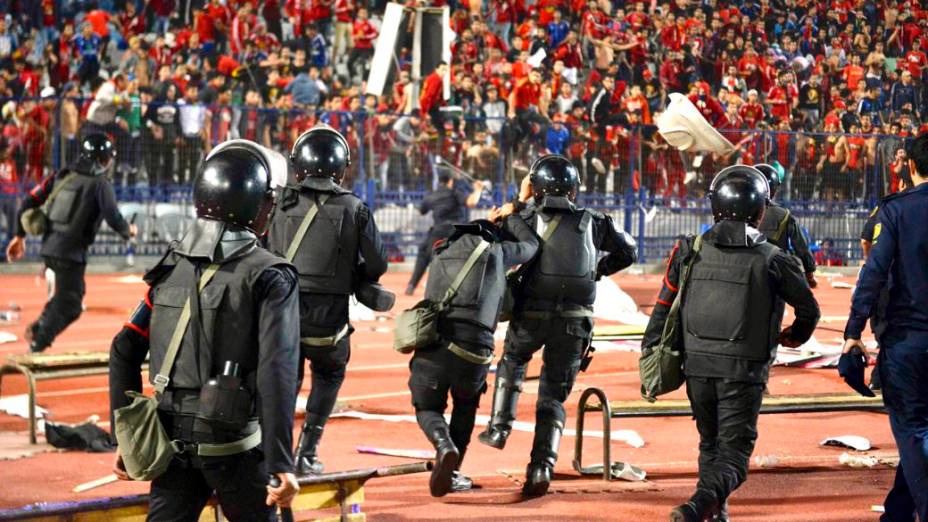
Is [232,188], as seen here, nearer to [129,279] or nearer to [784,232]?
[784,232]

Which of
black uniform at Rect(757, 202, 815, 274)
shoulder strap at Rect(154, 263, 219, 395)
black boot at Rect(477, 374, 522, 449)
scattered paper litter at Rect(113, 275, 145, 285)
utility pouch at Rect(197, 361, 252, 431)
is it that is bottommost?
scattered paper litter at Rect(113, 275, 145, 285)

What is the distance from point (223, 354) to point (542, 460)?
350cm

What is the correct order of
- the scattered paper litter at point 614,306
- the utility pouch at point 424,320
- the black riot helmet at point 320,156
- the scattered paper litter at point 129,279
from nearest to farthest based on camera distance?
1. the utility pouch at point 424,320
2. the black riot helmet at point 320,156
3. the scattered paper litter at point 614,306
4. the scattered paper litter at point 129,279

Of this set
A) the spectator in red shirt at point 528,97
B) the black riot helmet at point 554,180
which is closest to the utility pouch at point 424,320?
Answer: the black riot helmet at point 554,180

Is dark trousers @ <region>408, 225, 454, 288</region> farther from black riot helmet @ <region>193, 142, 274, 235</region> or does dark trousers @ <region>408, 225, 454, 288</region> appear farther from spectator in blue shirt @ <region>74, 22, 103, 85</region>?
black riot helmet @ <region>193, 142, 274, 235</region>

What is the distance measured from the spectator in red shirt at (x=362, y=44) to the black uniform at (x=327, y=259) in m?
17.1

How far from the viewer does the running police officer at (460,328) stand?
6.95 m

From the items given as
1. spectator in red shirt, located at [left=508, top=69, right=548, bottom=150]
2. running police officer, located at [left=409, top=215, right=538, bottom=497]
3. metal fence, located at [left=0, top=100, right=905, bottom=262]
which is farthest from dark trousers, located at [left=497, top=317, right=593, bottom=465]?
spectator in red shirt, located at [left=508, top=69, right=548, bottom=150]

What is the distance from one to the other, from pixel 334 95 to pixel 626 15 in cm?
655

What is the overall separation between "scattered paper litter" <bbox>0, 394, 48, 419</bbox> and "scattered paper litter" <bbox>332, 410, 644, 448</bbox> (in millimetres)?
2178

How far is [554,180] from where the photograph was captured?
301 inches

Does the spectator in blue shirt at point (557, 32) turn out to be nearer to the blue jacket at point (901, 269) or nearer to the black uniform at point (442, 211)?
the black uniform at point (442, 211)

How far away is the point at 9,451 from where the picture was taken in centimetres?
854

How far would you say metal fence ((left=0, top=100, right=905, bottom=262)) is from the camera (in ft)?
63.4
